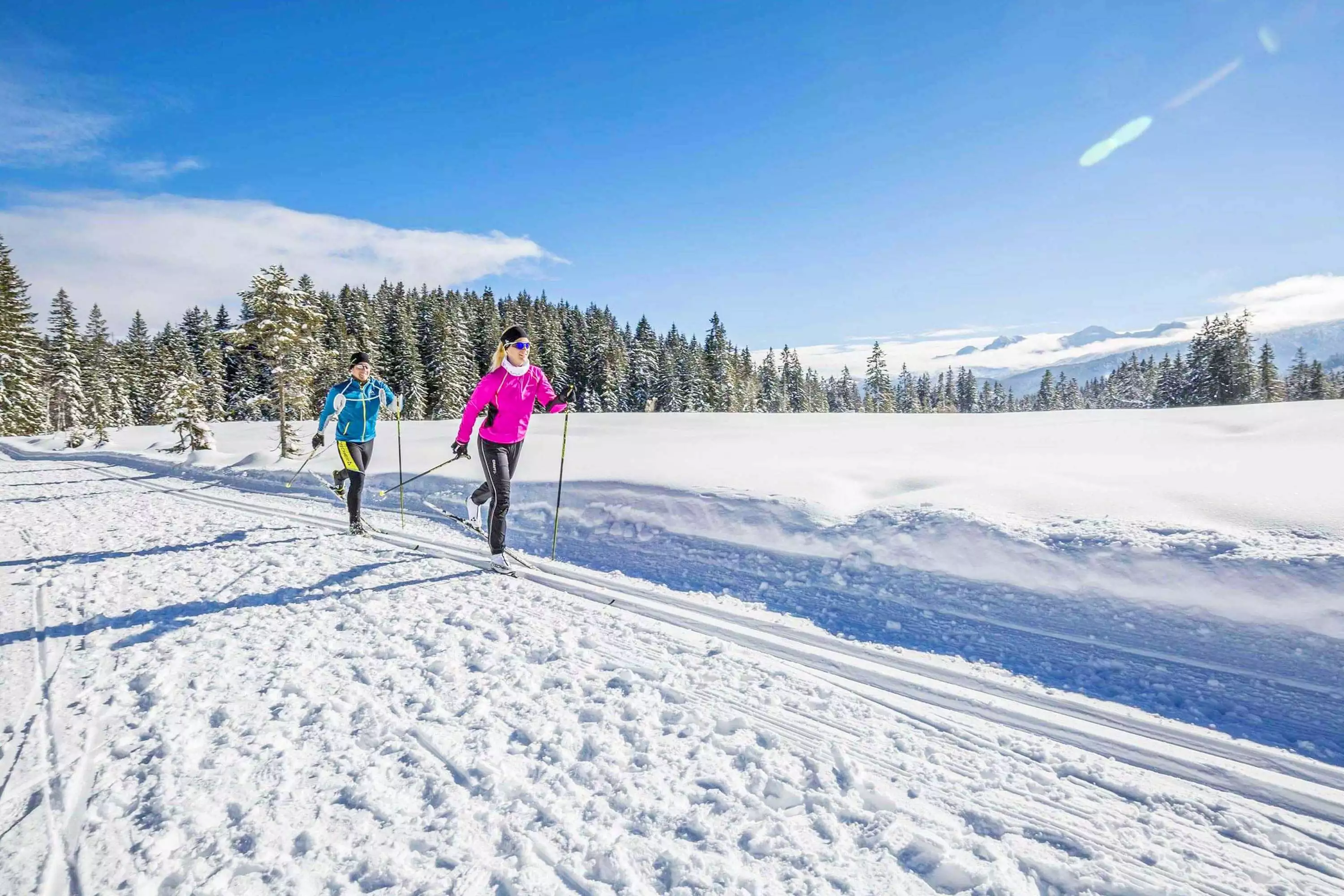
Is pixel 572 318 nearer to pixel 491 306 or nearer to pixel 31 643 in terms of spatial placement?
pixel 491 306

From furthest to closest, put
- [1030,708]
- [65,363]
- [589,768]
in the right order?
[65,363] < [1030,708] < [589,768]

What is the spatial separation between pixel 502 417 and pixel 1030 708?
5547mm

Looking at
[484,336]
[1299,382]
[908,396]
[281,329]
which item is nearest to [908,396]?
[908,396]

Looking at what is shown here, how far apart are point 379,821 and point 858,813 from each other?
224 cm

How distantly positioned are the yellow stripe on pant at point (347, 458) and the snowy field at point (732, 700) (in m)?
1.31

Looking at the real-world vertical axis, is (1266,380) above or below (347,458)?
above

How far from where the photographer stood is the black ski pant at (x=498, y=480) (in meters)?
6.41

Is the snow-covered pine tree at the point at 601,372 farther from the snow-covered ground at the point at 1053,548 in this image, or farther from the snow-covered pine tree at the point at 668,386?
the snow-covered ground at the point at 1053,548

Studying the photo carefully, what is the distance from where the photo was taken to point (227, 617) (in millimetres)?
4984

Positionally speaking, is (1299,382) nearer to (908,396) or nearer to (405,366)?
(908,396)

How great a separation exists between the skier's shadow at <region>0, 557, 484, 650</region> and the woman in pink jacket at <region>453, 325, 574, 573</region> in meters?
0.69

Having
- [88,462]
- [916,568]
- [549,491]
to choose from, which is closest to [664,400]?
[88,462]

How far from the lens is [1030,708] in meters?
3.53

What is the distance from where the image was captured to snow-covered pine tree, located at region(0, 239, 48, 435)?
3394 cm
